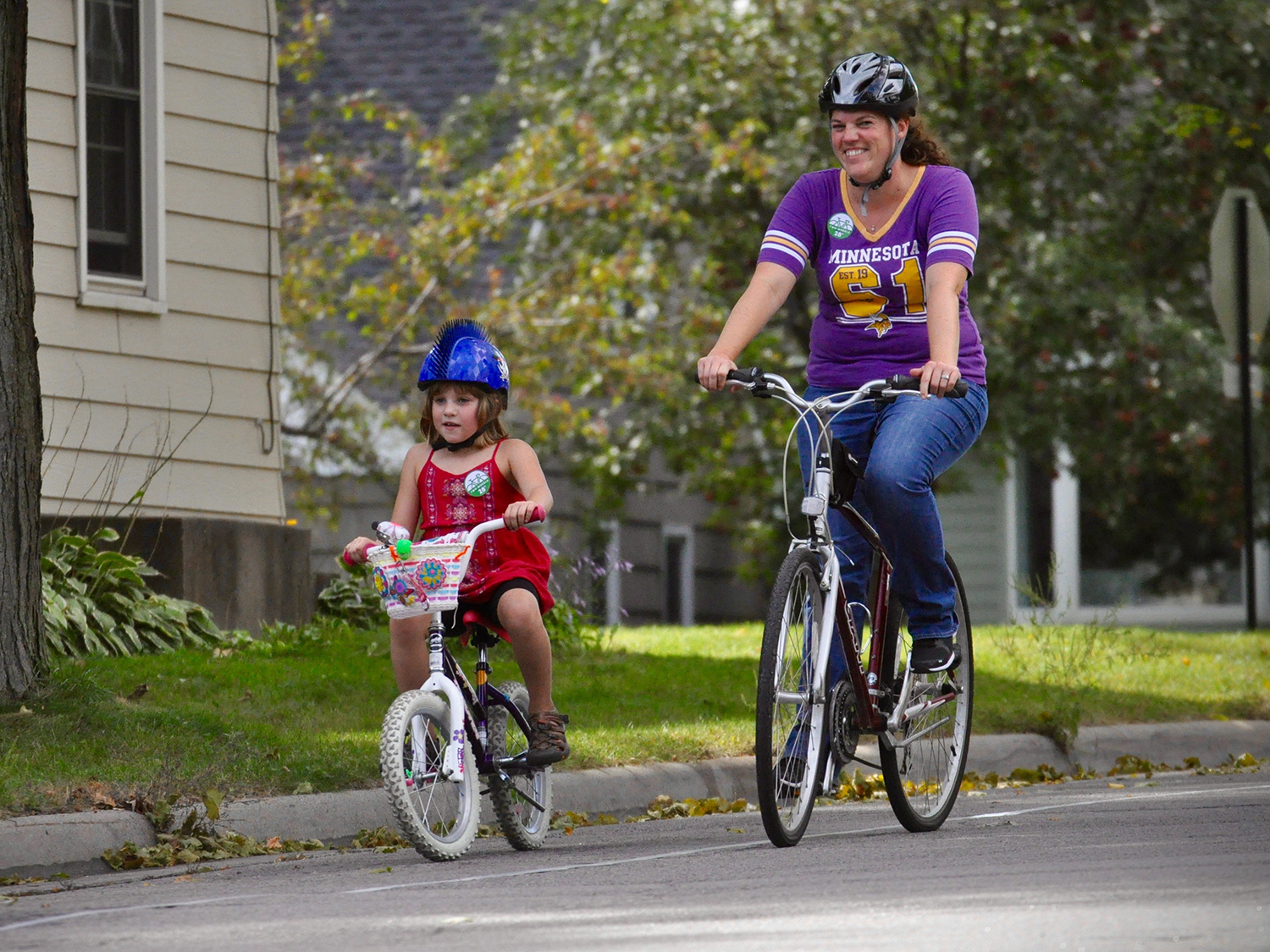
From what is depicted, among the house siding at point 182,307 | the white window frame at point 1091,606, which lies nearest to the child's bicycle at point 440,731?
the house siding at point 182,307

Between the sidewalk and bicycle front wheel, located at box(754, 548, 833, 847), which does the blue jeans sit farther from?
the sidewalk

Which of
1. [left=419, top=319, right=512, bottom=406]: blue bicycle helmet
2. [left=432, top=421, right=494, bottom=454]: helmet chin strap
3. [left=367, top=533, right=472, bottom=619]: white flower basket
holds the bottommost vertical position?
[left=367, top=533, right=472, bottom=619]: white flower basket

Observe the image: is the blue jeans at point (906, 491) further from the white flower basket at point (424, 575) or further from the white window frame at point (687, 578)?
the white window frame at point (687, 578)

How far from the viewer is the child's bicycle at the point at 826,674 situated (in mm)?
5688

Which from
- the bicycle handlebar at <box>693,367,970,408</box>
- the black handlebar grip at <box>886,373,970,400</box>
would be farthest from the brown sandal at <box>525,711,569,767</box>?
the black handlebar grip at <box>886,373,970,400</box>

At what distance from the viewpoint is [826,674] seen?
583 cm

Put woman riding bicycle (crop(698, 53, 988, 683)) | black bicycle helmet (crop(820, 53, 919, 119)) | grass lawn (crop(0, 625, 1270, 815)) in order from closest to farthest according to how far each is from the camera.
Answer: woman riding bicycle (crop(698, 53, 988, 683)) < black bicycle helmet (crop(820, 53, 919, 119)) < grass lawn (crop(0, 625, 1270, 815))

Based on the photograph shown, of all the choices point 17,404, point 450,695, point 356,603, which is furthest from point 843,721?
point 356,603

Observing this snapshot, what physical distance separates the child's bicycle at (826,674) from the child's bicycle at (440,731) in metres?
0.76

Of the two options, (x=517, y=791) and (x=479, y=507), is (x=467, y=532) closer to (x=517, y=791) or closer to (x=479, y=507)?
(x=479, y=507)

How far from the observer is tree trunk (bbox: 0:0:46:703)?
24.4 ft

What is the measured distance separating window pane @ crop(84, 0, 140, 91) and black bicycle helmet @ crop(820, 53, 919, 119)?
5.98 m

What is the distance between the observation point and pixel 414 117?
18578 millimetres

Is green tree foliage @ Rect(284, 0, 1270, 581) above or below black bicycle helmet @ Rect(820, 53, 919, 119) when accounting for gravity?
above
